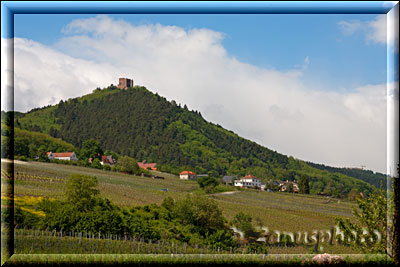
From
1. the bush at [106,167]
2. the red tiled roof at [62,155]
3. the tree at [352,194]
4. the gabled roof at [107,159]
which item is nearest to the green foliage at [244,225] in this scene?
the tree at [352,194]

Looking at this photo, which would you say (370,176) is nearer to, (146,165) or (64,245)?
(64,245)

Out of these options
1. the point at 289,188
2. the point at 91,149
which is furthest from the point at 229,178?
the point at 91,149

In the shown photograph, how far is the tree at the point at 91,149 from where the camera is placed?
117 feet

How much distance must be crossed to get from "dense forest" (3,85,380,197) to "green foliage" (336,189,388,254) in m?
18.9

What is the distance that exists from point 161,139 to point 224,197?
10.2 meters

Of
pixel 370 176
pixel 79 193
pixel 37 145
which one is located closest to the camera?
pixel 370 176

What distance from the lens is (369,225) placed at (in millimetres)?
13797

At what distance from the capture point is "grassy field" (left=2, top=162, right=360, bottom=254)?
2530 centimetres

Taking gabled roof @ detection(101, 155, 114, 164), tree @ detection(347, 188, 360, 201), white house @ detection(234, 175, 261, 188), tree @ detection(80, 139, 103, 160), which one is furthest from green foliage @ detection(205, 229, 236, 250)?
tree @ detection(80, 139, 103, 160)

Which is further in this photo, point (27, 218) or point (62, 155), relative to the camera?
point (62, 155)

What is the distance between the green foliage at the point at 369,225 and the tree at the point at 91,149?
2515 centimetres

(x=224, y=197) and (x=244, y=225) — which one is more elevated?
(x=224, y=197)

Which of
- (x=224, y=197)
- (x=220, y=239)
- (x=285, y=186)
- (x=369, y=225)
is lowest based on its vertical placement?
(x=220, y=239)

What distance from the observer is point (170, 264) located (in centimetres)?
719
